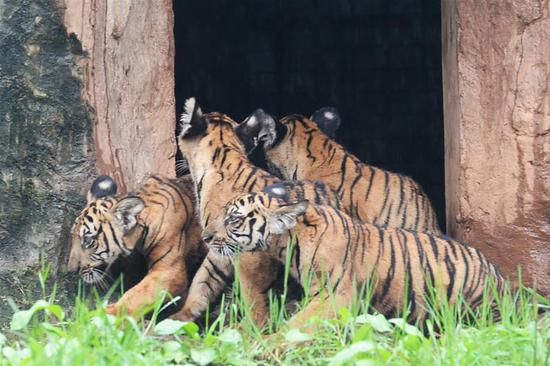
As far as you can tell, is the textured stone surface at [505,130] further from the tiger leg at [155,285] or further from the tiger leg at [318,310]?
the tiger leg at [155,285]

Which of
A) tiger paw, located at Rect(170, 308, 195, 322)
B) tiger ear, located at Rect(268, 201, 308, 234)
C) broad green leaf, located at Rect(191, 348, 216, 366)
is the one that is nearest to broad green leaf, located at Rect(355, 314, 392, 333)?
broad green leaf, located at Rect(191, 348, 216, 366)

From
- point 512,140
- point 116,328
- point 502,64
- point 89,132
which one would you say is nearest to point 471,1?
point 502,64

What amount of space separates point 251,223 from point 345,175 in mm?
1512

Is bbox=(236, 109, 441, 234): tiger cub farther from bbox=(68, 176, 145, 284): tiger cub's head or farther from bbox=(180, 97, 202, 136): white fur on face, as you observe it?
bbox=(68, 176, 145, 284): tiger cub's head

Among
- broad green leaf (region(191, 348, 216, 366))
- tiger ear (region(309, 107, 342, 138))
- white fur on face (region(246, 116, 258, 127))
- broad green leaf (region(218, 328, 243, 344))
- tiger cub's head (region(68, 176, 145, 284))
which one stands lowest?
broad green leaf (region(191, 348, 216, 366))

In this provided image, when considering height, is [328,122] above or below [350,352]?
above

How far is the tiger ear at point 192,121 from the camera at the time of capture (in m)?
6.28

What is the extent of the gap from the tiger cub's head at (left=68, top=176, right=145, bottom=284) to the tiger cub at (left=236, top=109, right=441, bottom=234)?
1.04m

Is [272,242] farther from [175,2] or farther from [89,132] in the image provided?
[175,2]

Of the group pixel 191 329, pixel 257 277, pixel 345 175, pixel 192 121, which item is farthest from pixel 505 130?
pixel 191 329

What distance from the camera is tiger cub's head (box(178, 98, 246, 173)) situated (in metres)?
6.30

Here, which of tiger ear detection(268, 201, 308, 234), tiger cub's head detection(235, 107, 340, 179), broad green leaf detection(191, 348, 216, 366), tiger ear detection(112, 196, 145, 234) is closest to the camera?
broad green leaf detection(191, 348, 216, 366)

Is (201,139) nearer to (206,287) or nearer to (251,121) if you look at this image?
(251,121)

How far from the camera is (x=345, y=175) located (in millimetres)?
6949
